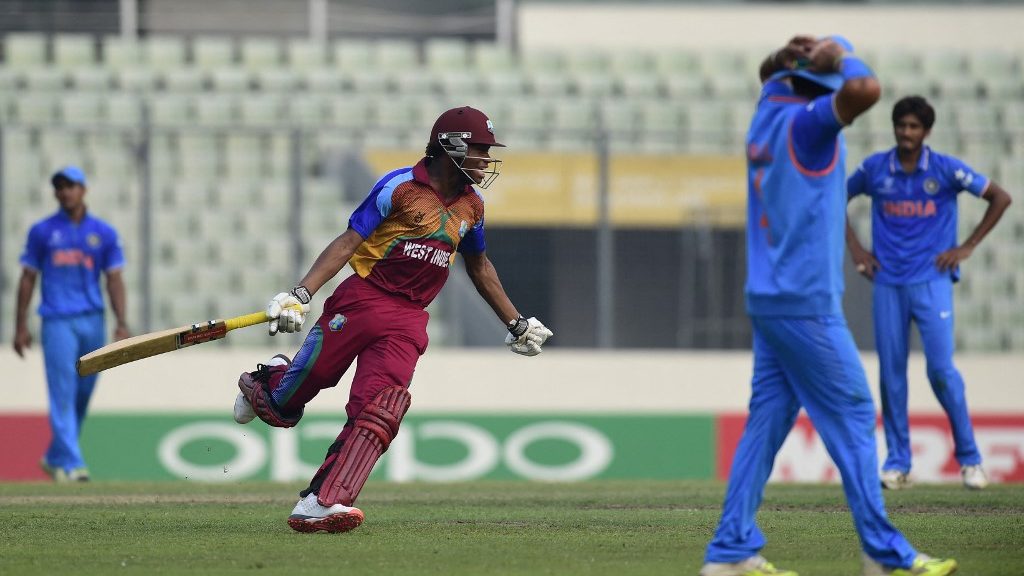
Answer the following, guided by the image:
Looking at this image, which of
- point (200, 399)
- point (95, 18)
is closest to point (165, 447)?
point (200, 399)

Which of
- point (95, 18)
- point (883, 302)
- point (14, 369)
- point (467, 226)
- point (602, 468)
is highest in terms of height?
point (95, 18)

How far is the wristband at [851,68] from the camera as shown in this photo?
5.72 m

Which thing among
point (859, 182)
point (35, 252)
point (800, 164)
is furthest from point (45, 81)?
point (800, 164)

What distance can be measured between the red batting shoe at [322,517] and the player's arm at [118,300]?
17.0 ft

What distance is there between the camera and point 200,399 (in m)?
14.5

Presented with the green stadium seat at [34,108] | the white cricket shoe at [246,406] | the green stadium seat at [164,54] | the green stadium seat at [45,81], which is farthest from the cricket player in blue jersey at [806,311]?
the green stadium seat at [164,54]

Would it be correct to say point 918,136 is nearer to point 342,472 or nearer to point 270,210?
point 342,472

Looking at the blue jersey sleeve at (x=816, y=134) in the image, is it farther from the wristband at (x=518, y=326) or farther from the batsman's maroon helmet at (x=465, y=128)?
the wristband at (x=518, y=326)

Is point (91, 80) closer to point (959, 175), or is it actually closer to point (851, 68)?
point (959, 175)

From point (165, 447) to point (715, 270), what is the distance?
5237 millimetres

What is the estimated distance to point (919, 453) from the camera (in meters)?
14.6

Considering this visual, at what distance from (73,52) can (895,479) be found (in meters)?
12.4

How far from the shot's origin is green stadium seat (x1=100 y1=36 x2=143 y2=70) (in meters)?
19.3

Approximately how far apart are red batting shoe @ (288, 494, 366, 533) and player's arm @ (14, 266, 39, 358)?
18.5 feet
